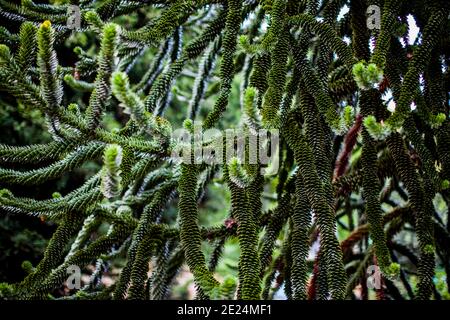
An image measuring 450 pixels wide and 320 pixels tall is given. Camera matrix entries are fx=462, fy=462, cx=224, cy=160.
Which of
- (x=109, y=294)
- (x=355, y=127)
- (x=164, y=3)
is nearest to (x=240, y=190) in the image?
(x=164, y=3)

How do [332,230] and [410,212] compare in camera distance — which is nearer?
[332,230]

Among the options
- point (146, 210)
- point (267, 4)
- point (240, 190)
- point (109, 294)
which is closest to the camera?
point (240, 190)

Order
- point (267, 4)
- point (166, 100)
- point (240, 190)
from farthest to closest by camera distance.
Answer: point (166, 100)
point (267, 4)
point (240, 190)

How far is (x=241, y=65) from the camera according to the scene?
9.14ft

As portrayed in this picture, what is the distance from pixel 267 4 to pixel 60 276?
46.2 inches

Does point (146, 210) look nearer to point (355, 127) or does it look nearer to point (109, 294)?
point (109, 294)

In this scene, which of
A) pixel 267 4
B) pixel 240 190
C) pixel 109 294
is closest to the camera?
pixel 240 190

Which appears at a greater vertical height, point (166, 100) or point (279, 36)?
point (166, 100)

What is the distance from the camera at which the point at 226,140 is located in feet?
4.33
